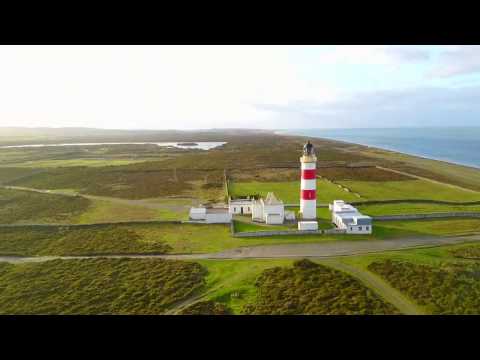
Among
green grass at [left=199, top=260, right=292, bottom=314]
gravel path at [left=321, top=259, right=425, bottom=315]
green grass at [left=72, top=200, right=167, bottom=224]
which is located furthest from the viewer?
green grass at [left=72, top=200, right=167, bottom=224]

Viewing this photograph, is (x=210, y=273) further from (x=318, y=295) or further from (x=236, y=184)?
(x=236, y=184)

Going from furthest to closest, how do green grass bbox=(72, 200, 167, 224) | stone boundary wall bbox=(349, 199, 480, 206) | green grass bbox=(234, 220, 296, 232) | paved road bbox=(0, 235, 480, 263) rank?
stone boundary wall bbox=(349, 199, 480, 206)
green grass bbox=(72, 200, 167, 224)
green grass bbox=(234, 220, 296, 232)
paved road bbox=(0, 235, 480, 263)

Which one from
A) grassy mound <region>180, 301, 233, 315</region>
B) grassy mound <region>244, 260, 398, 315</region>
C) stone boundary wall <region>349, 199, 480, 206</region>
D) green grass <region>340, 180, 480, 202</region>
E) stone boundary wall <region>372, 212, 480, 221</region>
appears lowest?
grassy mound <region>180, 301, 233, 315</region>

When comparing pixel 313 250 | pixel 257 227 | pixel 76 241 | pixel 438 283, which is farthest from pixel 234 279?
pixel 76 241

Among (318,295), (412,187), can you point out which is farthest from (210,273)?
(412,187)

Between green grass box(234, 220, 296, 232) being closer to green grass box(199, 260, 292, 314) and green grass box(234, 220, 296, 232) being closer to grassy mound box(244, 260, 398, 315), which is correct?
green grass box(199, 260, 292, 314)

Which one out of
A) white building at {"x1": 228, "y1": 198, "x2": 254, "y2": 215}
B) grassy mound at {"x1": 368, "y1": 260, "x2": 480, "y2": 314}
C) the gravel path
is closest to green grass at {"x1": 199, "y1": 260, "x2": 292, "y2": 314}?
the gravel path

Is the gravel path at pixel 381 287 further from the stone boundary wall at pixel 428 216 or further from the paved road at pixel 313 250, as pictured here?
the stone boundary wall at pixel 428 216

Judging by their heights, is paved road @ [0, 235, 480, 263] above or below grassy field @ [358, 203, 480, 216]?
below
